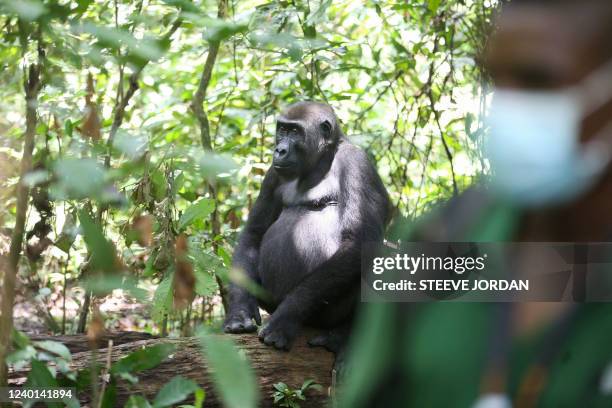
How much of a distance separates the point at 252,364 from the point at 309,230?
55.8 inches

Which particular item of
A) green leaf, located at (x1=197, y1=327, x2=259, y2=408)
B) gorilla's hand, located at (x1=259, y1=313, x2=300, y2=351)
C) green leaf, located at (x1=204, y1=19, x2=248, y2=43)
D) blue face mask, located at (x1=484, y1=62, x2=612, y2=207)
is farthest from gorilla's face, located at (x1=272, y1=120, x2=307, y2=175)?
blue face mask, located at (x1=484, y1=62, x2=612, y2=207)

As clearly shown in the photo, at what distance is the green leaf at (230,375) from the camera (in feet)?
3.18

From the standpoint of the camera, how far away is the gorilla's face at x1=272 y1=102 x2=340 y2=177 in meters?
5.39

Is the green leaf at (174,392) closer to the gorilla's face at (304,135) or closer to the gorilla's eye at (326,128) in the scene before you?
the gorilla's face at (304,135)

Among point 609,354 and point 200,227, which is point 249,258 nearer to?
point 200,227

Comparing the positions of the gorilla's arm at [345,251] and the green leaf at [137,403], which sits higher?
the gorilla's arm at [345,251]

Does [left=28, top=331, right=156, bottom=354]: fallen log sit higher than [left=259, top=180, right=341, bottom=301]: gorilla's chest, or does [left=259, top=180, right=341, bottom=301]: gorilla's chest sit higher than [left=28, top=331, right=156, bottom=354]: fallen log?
[left=259, top=180, right=341, bottom=301]: gorilla's chest

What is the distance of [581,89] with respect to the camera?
64 centimetres

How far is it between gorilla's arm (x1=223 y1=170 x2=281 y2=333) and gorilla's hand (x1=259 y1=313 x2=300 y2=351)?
472 mm

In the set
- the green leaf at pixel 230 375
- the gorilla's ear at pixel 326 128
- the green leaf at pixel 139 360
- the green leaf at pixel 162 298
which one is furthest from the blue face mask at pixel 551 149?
the gorilla's ear at pixel 326 128

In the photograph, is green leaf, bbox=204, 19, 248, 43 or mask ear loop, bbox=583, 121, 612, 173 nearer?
mask ear loop, bbox=583, 121, 612, 173

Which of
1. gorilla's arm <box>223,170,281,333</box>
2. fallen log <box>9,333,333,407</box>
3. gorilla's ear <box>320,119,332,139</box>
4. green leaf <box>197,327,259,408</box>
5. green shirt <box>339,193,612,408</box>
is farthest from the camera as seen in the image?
gorilla's ear <box>320,119,332,139</box>

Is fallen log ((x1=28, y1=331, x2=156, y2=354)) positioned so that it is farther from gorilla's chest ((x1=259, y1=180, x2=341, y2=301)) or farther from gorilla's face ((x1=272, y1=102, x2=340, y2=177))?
gorilla's face ((x1=272, y1=102, x2=340, y2=177))

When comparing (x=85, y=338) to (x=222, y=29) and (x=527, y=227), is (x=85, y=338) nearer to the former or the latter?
(x=222, y=29)
